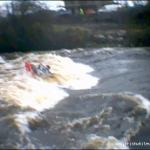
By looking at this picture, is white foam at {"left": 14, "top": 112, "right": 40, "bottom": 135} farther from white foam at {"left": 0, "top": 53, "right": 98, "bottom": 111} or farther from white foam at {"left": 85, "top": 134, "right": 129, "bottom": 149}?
white foam at {"left": 85, "top": 134, "right": 129, "bottom": 149}

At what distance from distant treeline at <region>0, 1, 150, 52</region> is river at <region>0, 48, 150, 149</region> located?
1234 centimetres

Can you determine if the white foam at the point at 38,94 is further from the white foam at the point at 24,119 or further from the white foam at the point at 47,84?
the white foam at the point at 24,119

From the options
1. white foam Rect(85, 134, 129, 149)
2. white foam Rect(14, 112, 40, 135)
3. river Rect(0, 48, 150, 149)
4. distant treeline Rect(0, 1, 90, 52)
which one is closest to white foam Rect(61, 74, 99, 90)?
river Rect(0, 48, 150, 149)

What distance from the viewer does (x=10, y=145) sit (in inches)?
464

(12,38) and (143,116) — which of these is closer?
(143,116)

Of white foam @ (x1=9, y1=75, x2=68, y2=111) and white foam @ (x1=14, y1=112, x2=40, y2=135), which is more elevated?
white foam @ (x1=14, y1=112, x2=40, y2=135)

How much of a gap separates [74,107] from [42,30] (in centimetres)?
2431

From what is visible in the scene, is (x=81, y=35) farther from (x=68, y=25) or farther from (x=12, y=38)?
(x=12, y=38)

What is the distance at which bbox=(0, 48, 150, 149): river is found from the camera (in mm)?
12227

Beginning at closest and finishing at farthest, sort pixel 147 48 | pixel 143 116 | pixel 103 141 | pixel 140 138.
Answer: pixel 103 141 < pixel 140 138 < pixel 143 116 < pixel 147 48

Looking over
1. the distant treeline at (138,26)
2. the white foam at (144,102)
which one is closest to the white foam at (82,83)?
the white foam at (144,102)

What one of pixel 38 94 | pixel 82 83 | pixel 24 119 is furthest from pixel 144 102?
pixel 82 83

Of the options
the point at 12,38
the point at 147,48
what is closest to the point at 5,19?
A: the point at 12,38

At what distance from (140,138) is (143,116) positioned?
66.9 inches
